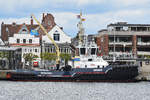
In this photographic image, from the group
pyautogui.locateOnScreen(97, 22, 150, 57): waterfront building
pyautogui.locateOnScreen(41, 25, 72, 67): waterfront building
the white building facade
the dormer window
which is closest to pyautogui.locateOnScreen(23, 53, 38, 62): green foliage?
the white building facade

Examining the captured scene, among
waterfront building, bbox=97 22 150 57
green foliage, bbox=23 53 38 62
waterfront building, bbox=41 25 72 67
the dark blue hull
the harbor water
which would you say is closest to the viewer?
the harbor water

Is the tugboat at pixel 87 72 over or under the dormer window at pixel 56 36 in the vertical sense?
under

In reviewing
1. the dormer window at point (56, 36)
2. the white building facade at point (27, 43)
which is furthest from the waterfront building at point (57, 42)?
the white building facade at point (27, 43)

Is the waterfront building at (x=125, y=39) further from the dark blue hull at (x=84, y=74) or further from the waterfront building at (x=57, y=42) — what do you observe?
the dark blue hull at (x=84, y=74)

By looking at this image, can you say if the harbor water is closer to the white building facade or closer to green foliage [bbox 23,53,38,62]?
green foliage [bbox 23,53,38,62]

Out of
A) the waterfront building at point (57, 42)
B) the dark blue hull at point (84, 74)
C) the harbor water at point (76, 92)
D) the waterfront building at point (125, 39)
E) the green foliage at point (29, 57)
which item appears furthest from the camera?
the waterfront building at point (57, 42)

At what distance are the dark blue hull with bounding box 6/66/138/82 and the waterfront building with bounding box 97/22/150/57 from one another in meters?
48.7

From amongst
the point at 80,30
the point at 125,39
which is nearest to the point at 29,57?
the point at 125,39

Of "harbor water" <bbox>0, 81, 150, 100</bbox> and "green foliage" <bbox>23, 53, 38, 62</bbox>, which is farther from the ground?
"green foliage" <bbox>23, 53, 38, 62</bbox>

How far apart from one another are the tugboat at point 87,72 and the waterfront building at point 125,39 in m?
46.9

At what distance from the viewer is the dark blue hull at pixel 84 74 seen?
85.1m

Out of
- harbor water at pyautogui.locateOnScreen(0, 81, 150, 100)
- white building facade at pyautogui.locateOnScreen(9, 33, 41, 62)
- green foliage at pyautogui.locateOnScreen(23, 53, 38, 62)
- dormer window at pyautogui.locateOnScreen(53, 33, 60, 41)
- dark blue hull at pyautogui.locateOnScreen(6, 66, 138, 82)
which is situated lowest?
harbor water at pyautogui.locateOnScreen(0, 81, 150, 100)

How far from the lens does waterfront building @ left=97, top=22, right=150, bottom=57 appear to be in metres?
136

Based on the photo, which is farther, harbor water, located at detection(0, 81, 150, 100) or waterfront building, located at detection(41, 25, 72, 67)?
waterfront building, located at detection(41, 25, 72, 67)
